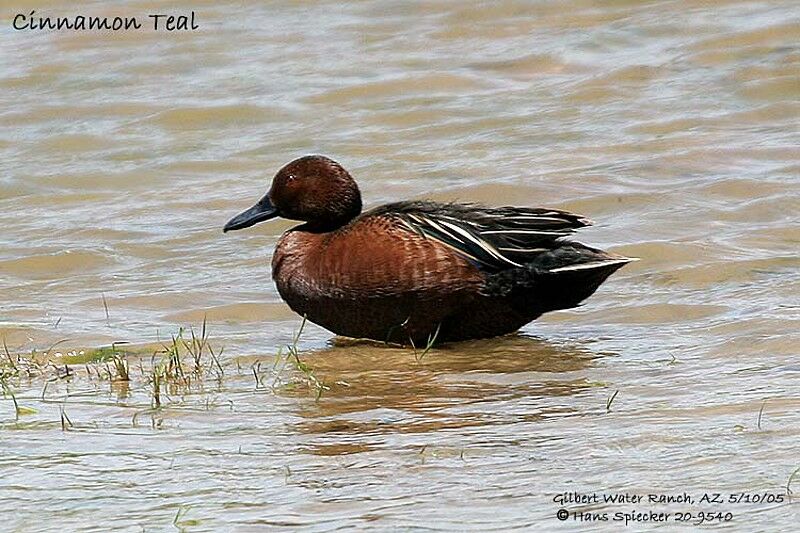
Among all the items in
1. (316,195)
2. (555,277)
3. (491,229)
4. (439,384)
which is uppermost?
(316,195)

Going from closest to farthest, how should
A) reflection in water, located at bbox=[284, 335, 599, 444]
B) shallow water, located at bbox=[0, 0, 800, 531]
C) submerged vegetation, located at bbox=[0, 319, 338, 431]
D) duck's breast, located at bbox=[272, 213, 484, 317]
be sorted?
shallow water, located at bbox=[0, 0, 800, 531] → reflection in water, located at bbox=[284, 335, 599, 444] → submerged vegetation, located at bbox=[0, 319, 338, 431] → duck's breast, located at bbox=[272, 213, 484, 317]

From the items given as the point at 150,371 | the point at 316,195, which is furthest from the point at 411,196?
the point at 150,371

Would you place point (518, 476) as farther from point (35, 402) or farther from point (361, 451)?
point (35, 402)

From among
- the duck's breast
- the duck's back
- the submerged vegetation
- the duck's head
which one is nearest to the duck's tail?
the duck's back

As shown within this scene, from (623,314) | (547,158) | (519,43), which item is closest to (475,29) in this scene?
(519,43)

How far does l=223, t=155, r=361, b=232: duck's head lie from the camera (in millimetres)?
7074

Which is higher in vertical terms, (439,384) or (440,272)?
(440,272)

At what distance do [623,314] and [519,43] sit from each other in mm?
5948

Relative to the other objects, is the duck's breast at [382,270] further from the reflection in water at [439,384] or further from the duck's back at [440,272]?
the reflection in water at [439,384]

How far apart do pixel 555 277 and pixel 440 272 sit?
492 mm

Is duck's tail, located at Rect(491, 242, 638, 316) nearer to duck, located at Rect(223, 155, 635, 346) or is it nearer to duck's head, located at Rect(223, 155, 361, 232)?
duck, located at Rect(223, 155, 635, 346)

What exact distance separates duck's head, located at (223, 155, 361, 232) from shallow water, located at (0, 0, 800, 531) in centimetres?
52

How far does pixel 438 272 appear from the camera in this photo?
6.62 meters

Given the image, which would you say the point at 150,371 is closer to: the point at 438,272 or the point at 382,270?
the point at 382,270
